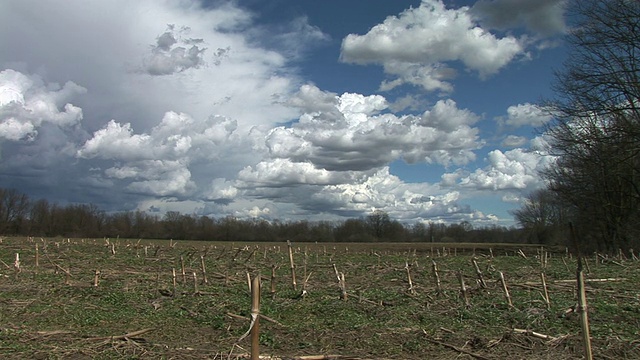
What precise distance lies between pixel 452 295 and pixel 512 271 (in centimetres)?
703

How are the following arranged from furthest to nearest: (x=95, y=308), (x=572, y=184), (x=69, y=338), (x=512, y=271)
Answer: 1. (x=572, y=184)
2. (x=512, y=271)
3. (x=95, y=308)
4. (x=69, y=338)

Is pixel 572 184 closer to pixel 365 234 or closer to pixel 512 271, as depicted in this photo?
pixel 512 271

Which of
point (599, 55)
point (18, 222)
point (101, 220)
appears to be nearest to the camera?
point (599, 55)

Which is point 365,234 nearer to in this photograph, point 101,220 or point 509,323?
point 101,220

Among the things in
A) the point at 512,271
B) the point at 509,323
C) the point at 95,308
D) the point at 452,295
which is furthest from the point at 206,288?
the point at 512,271

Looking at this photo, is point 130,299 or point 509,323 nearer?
point 509,323

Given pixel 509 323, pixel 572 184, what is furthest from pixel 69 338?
pixel 572 184

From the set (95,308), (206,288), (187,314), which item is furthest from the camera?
(206,288)

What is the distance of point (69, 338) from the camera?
957 cm

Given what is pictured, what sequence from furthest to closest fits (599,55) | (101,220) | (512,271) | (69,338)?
(101,220) → (599,55) → (512,271) → (69,338)

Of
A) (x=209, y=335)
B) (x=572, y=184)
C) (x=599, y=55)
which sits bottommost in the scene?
(x=209, y=335)

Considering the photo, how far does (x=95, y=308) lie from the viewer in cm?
1267

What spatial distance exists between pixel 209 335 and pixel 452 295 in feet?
20.7

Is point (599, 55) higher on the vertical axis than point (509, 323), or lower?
higher
